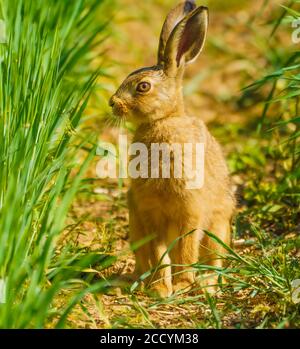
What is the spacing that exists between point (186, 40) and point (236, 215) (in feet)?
4.02

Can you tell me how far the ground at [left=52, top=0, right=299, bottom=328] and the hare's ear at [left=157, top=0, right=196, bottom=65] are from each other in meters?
0.47

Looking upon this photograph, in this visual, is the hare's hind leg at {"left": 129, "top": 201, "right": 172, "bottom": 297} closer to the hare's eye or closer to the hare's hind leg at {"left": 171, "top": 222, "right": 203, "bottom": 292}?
the hare's hind leg at {"left": 171, "top": 222, "right": 203, "bottom": 292}

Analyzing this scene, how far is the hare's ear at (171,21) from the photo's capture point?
4.67 meters

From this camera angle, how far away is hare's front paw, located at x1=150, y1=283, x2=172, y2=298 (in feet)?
14.0

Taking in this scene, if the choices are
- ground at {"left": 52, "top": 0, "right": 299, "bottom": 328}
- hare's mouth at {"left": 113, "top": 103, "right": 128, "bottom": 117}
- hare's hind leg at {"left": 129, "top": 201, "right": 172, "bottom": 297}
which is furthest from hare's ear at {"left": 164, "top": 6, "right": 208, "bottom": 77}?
hare's hind leg at {"left": 129, "top": 201, "right": 172, "bottom": 297}

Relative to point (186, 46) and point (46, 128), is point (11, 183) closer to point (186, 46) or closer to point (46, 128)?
point (46, 128)

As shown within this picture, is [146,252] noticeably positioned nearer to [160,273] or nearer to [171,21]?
[160,273]

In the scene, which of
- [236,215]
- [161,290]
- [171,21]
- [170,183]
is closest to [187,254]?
[161,290]

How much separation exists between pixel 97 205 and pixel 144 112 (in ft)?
5.10

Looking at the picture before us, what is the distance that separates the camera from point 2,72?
4195mm

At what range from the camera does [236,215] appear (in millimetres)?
5332

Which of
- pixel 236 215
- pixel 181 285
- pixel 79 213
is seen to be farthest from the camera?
pixel 79 213

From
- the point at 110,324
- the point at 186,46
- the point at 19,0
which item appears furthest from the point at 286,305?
the point at 19,0

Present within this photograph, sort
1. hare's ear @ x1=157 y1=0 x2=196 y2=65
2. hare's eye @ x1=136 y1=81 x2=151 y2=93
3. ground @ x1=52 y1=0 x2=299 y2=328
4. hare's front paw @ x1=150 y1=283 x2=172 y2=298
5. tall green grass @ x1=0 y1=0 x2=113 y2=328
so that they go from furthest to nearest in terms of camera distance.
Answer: hare's ear @ x1=157 y1=0 x2=196 y2=65 < hare's eye @ x1=136 y1=81 x2=151 y2=93 < hare's front paw @ x1=150 y1=283 x2=172 y2=298 < ground @ x1=52 y1=0 x2=299 y2=328 < tall green grass @ x1=0 y1=0 x2=113 y2=328
